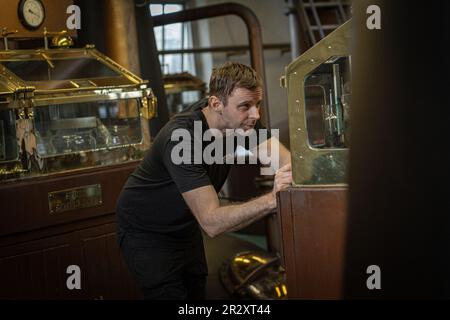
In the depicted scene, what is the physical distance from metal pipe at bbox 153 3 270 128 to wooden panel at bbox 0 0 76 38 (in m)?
1.41

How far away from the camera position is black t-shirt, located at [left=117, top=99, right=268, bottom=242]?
2215 millimetres

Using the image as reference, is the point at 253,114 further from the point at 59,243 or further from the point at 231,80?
the point at 59,243

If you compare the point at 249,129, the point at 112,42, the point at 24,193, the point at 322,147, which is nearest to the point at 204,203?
the point at 249,129

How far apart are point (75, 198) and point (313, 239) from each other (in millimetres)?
1922

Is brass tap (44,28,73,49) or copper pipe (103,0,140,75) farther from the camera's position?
copper pipe (103,0,140,75)

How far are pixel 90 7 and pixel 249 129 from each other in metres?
2.30

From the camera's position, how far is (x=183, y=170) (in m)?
2.07

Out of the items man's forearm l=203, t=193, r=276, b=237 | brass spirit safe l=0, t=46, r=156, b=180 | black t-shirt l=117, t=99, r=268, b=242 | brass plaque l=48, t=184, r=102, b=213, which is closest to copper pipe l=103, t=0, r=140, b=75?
brass spirit safe l=0, t=46, r=156, b=180

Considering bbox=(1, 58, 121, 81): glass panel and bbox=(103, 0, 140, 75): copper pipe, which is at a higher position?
bbox=(103, 0, 140, 75): copper pipe

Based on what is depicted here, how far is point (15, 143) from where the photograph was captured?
9.94ft

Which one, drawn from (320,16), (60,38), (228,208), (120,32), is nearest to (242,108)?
(228,208)

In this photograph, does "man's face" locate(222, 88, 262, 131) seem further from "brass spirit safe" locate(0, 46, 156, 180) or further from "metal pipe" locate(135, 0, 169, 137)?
"metal pipe" locate(135, 0, 169, 137)

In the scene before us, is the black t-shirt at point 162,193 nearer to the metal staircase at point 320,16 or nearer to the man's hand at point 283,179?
the man's hand at point 283,179

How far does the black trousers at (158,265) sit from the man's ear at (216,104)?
1.89 ft
